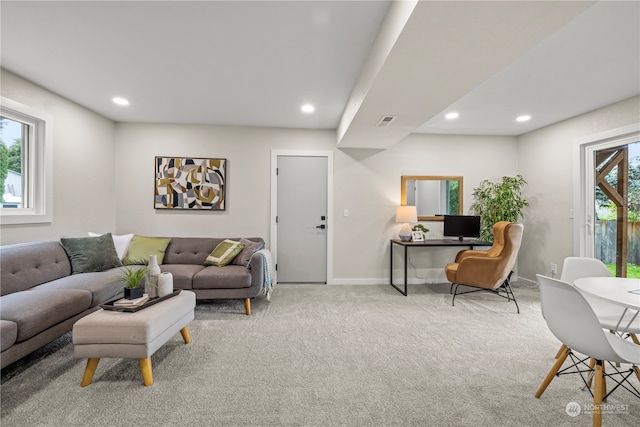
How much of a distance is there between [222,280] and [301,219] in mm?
1689

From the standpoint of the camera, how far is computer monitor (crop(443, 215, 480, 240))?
440cm

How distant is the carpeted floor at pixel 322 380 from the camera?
5.28ft

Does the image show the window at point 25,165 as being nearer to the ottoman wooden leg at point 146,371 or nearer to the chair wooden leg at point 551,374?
the ottoman wooden leg at point 146,371

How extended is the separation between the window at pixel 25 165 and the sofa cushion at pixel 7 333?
1571mm

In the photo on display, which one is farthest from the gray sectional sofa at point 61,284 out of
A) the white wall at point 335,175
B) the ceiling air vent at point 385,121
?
the ceiling air vent at point 385,121

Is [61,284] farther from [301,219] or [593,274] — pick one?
[593,274]

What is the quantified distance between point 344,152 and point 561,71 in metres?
2.68

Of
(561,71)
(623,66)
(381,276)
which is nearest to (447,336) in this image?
(381,276)

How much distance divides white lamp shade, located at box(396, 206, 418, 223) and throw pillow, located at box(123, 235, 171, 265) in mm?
3314

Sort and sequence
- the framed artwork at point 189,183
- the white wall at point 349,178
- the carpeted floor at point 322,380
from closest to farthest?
1. the carpeted floor at point 322,380
2. the white wall at point 349,178
3. the framed artwork at point 189,183

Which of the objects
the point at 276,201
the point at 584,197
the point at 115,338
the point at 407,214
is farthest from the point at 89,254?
the point at 584,197

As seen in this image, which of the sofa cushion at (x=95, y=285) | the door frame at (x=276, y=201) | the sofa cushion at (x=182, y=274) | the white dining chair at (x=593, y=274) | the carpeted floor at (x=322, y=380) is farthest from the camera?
the door frame at (x=276, y=201)

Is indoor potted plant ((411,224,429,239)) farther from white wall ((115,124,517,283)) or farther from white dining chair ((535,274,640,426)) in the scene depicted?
white dining chair ((535,274,640,426))

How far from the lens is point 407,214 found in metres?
4.35
